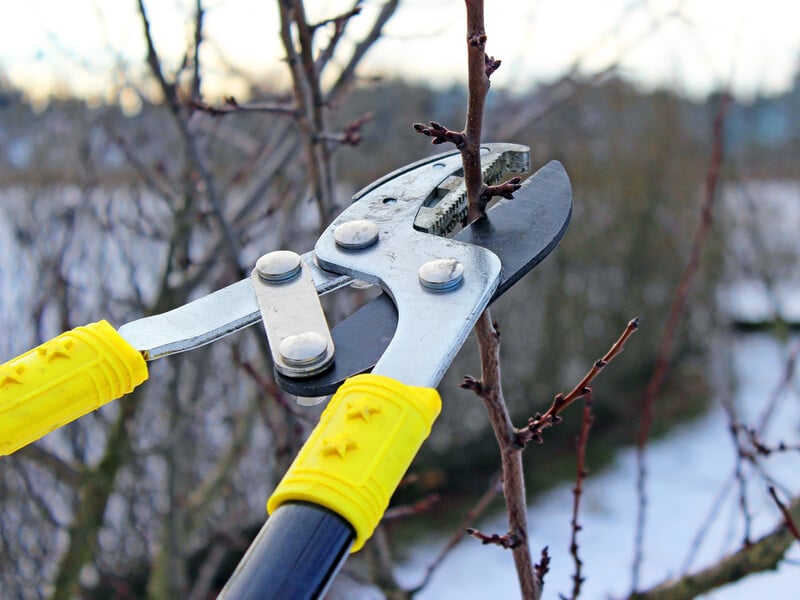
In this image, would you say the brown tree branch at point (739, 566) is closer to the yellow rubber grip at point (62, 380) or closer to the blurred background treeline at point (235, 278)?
the blurred background treeline at point (235, 278)

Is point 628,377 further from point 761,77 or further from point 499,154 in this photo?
point 499,154

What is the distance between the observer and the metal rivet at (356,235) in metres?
1.64

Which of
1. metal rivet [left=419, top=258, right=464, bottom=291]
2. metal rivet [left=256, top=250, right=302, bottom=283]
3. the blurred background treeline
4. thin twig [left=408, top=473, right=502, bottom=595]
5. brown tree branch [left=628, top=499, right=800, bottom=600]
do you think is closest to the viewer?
metal rivet [left=419, top=258, right=464, bottom=291]

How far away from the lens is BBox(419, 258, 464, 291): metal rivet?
1.42 meters

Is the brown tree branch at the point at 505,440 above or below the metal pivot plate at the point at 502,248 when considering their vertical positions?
below

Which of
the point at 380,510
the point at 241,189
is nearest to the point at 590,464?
the point at 241,189

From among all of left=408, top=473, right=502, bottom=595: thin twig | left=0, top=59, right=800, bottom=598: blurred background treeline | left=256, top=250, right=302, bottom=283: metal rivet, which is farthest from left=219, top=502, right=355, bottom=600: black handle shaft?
left=0, top=59, right=800, bottom=598: blurred background treeline

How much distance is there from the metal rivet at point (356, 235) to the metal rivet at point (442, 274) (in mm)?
203

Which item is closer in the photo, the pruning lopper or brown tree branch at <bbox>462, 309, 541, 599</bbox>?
the pruning lopper

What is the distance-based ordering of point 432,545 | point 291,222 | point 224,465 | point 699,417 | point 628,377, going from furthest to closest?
point 628,377 < point 699,417 < point 432,545 < point 291,222 < point 224,465

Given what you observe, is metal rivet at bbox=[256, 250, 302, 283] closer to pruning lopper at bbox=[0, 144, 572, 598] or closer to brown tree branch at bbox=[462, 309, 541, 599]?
pruning lopper at bbox=[0, 144, 572, 598]

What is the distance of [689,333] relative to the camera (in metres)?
10.3

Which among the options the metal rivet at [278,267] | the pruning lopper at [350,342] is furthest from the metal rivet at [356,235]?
the metal rivet at [278,267]

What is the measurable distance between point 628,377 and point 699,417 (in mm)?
963
